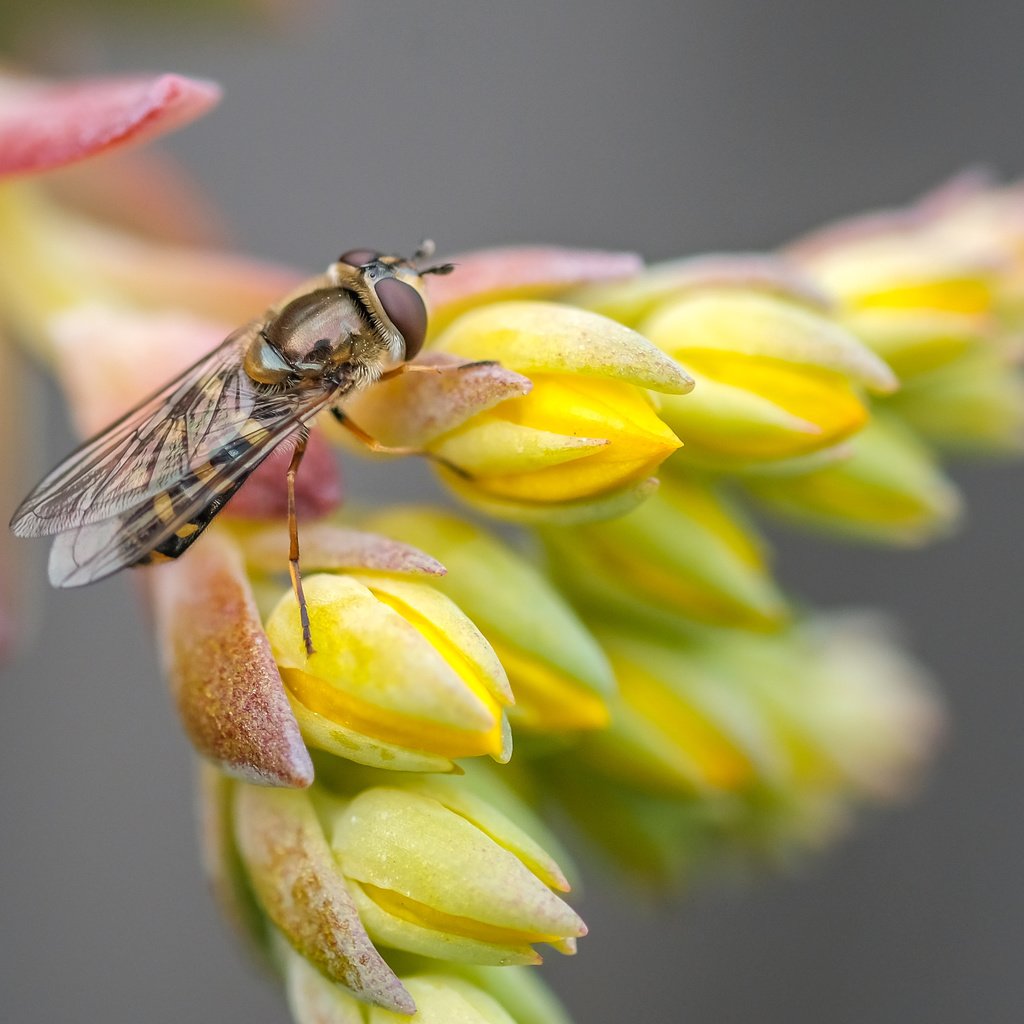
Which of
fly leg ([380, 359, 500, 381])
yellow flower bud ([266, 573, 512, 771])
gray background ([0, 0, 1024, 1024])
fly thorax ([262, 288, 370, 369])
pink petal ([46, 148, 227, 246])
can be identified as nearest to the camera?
yellow flower bud ([266, 573, 512, 771])

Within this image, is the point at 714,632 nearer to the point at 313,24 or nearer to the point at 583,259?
the point at 583,259

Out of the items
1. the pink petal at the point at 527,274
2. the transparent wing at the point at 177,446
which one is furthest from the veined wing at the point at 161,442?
the pink petal at the point at 527,274

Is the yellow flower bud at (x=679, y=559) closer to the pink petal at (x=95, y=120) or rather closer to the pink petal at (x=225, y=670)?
the pink petal at (x=225, y=670)

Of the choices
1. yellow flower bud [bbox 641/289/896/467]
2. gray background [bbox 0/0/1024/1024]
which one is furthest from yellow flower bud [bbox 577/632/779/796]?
gray background [bbox 0/0/1024/1024]

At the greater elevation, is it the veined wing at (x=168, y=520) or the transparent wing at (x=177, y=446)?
the transparent wing at (x=177, y=446)

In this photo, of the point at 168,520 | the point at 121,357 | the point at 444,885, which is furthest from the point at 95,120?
the point at 444,885

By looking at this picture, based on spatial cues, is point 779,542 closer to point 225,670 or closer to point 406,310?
point 406,310

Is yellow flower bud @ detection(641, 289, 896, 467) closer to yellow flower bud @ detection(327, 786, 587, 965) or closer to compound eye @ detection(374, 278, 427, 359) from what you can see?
compound eye @ detection(374, 278, 427, 359)

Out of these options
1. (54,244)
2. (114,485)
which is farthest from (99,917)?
(114,485)
